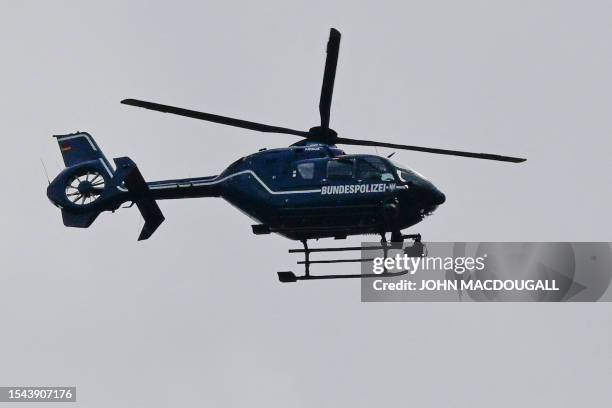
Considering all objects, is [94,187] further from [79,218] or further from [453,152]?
[453,152]

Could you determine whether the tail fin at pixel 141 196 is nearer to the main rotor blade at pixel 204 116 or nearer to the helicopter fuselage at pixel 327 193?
the helicopter fuselage at pixel 327 193

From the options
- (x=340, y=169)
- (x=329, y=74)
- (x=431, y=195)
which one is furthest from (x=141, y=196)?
(x=431, y=195)

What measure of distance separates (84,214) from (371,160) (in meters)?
6.45

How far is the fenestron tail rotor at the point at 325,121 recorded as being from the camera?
22938 millimetres

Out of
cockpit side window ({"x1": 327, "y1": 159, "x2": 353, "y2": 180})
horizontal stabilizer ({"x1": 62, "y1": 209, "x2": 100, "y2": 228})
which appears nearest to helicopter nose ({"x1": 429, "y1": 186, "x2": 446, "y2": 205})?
cockpit side window ({"x1": 327, "y1": 159, "x2": 353, "y2": 180})

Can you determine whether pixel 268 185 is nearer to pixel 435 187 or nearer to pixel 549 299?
pixel 435 187

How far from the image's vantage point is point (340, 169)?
23.4m

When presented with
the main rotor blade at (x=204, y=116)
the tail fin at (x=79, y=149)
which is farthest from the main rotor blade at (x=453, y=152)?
the tail fin at (x=79, y=149)

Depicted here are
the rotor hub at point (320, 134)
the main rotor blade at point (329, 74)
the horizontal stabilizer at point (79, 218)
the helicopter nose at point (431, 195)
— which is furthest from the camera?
the horizontal stabilizer at point (79, 218)

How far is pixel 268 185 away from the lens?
939 inches

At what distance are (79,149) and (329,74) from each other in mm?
6722

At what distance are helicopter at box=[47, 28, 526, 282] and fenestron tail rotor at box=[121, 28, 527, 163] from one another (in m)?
0.02

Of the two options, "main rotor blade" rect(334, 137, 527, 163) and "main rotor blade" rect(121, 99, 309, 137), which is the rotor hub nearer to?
"main rotor blade" rect(121, 99, 309, 137)

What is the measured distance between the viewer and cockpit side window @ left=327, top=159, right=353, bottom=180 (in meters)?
23.3
